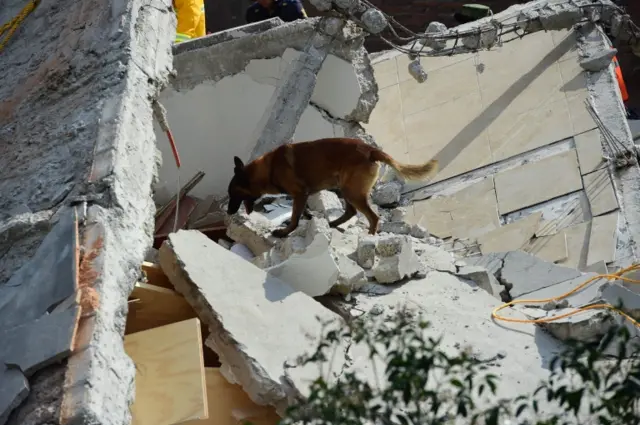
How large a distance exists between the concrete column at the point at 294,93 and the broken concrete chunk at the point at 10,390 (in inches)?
207

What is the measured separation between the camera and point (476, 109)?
38.6ft

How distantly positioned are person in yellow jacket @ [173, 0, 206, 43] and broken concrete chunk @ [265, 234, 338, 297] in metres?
4.39

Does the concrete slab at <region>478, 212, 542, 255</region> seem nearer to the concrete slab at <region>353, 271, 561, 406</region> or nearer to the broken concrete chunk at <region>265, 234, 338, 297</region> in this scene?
the concrete slab at <region>353, 271, 561, 406</region>

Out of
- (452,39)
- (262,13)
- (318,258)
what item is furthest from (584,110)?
(318,258)

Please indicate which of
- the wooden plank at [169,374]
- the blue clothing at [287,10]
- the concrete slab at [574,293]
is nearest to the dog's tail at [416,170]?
the concrete slab at [574,293]

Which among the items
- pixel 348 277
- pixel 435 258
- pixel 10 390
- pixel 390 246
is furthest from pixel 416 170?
pixel 10 390

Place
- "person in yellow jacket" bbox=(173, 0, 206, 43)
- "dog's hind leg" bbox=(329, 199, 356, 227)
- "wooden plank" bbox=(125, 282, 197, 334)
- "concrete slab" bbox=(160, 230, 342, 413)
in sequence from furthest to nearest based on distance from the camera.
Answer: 1. "person in yellow jacket" bbox=(173, 0, 206, 43)
2. "dog's hind leg" bbox=(329, 199, 356, 227)
3. "wooden plank" bbox=(125, 282, 197, 334)
4. "concrete slab" bbox=(160, 230, 342, 413)

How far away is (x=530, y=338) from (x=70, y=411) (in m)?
3.27

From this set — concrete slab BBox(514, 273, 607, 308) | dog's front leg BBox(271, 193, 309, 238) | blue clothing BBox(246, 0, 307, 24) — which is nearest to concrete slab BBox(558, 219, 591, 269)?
concrete slab BBox(514, 273, 607, 308)

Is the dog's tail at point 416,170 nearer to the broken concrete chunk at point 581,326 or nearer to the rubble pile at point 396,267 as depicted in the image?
the rubble pile at point 396,267

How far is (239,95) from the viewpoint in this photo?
10070 millimetres

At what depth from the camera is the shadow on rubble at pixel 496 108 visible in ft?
37.4

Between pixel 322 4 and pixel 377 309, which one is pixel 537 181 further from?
pixel 377 309

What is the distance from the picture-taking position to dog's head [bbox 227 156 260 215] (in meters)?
8.19
